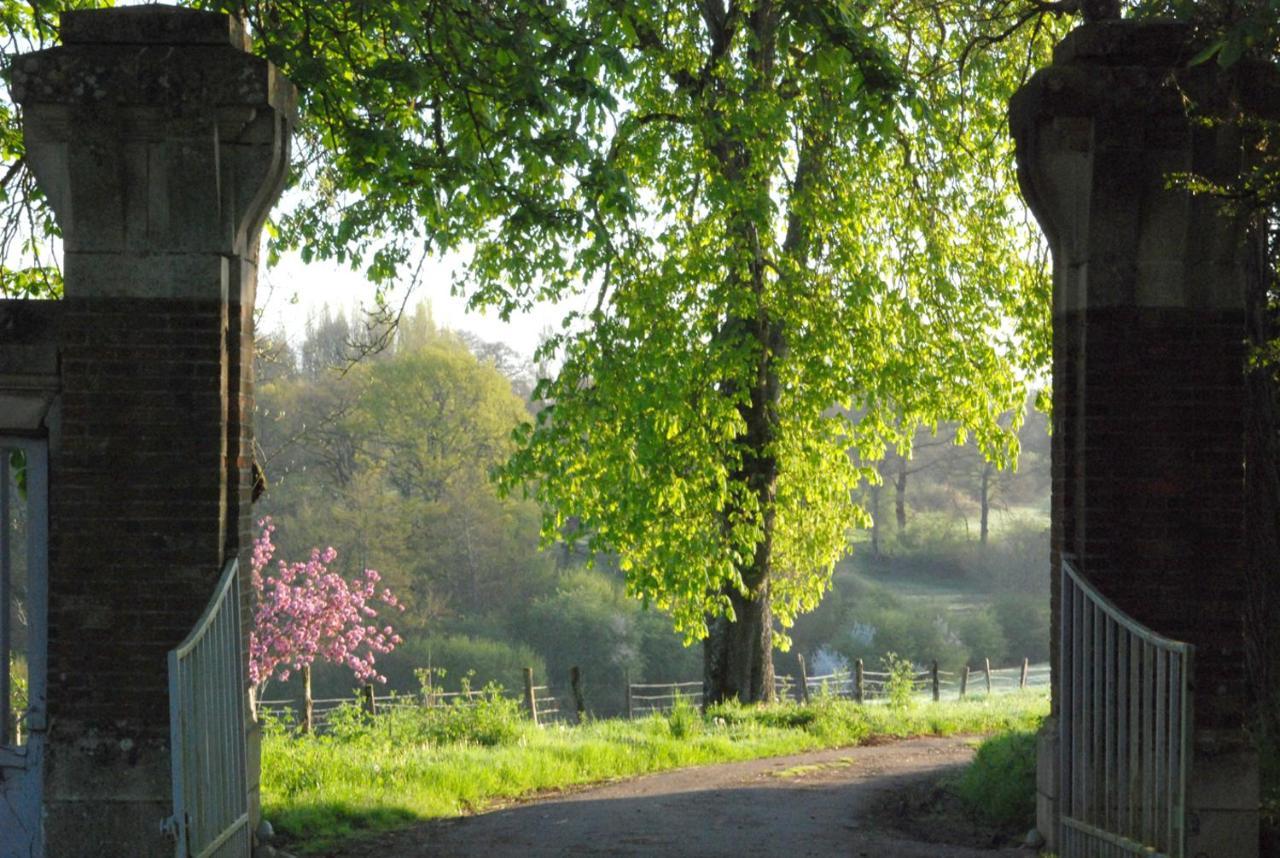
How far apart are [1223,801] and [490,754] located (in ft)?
23.6

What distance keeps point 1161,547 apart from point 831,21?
4.04 meters

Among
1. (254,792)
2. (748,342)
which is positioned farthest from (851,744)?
(254,792)

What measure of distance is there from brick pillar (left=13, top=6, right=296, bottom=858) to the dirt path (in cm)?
222

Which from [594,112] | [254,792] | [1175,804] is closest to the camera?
[1175,804]

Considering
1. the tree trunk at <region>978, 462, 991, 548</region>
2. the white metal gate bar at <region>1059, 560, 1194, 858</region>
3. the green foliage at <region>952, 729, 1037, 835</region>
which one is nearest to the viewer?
the white metal gate bar at <region>1059, 560, 1194, 858</region>

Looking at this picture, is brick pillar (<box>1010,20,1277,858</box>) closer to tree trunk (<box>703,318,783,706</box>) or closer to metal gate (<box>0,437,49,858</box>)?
metal gate (<box>0,437,49,858</box>)

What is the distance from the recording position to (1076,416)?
7508 mm

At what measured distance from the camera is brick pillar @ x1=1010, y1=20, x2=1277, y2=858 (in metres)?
7.29

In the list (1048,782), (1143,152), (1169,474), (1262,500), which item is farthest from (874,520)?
(1143,152)

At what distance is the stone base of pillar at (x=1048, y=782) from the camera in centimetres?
767

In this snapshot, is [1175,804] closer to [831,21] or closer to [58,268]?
[831,21]

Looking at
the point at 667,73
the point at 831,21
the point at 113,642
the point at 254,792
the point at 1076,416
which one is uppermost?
the point at 667,73

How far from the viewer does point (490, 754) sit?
12.8m

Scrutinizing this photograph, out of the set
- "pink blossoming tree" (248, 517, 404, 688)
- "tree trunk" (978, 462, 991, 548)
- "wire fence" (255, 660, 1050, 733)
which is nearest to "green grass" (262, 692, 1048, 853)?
"wire fence" (255, 660, 1050, 733)
